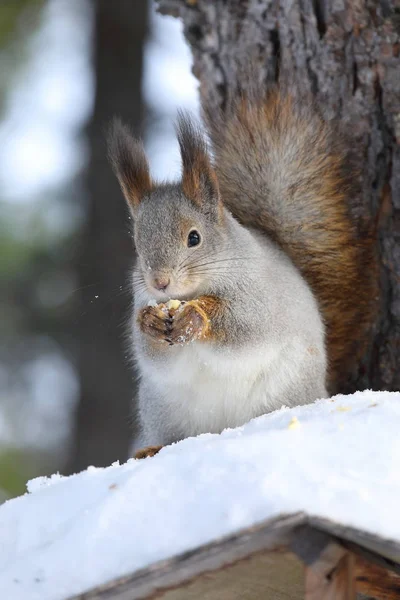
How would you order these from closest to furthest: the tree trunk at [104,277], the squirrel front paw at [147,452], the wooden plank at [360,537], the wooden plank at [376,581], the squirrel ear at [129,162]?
the wooden plank at [360,537] < the wooden plank at [376,581] < the squirrel front paw at [147,452] < the squirrel ear at [129,162] < the tree trunk at [104,277]

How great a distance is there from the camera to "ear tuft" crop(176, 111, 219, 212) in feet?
5.73

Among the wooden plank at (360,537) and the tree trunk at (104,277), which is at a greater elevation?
the wooden plank at (360,537)

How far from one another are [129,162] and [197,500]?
1.00 meters

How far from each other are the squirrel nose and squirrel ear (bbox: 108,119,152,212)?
28 cm

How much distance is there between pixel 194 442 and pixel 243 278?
0.58 metres

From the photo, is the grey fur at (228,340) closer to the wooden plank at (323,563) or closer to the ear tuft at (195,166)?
the ear tuft at (195,166)

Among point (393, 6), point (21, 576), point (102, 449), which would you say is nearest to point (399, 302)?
point (393, 6)

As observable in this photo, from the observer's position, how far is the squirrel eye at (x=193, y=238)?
5.88 ft

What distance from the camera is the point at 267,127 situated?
192 centimetres

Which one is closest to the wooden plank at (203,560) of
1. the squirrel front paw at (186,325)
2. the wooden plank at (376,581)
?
the wooden plank at (376,581)

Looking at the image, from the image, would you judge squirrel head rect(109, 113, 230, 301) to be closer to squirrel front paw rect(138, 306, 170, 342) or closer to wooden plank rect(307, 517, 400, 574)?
squirrel front paw rect(138, 306, 170, 342)

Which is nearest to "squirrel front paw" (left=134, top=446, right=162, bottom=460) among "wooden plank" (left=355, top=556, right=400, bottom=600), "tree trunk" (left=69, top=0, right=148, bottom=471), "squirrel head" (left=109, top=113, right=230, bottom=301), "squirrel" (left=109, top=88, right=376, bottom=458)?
"squirrel" (left=109, top=88, right=376, bottom=458)

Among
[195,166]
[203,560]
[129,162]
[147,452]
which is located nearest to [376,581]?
[203,560]

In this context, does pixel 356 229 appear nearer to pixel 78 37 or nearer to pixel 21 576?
pixel 21 576
